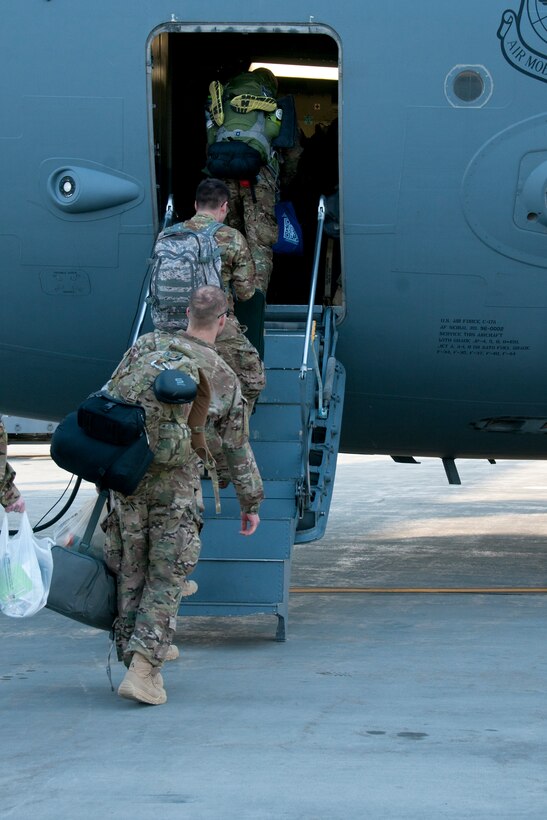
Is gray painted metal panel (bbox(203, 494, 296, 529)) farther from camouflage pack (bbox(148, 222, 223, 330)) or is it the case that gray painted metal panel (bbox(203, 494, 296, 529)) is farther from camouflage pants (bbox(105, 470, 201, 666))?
camouflage pants (bbox(105, 470, 201, 666))

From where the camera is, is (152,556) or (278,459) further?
(278,459)

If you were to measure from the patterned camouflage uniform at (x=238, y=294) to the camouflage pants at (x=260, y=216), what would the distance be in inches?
35.9

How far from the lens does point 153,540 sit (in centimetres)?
543

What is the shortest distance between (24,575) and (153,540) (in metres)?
0.60

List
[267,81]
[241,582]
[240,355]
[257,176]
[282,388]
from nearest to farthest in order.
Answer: [241,582] < [240,355] < [282,388] < [257,176] < [267,81]

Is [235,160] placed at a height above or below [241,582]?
above

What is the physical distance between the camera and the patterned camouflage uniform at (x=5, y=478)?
22.6ft

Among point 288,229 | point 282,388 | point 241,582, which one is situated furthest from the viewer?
point 288,229

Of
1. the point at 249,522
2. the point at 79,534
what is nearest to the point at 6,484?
the point at 79,534

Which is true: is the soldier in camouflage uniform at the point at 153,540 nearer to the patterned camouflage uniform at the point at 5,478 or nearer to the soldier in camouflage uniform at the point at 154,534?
the soldier in camouflage uniform at the point at 154,534

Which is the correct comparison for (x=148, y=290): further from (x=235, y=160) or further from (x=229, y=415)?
(x=229, y=415)

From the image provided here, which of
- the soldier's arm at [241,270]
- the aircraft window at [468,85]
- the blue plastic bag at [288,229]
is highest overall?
the aircraft window at [468,85]

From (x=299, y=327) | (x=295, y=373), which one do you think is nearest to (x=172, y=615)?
(x=295, y=373)

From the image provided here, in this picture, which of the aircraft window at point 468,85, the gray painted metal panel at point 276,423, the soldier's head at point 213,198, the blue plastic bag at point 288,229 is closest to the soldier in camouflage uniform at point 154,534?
the soldier's head at point 213,198
